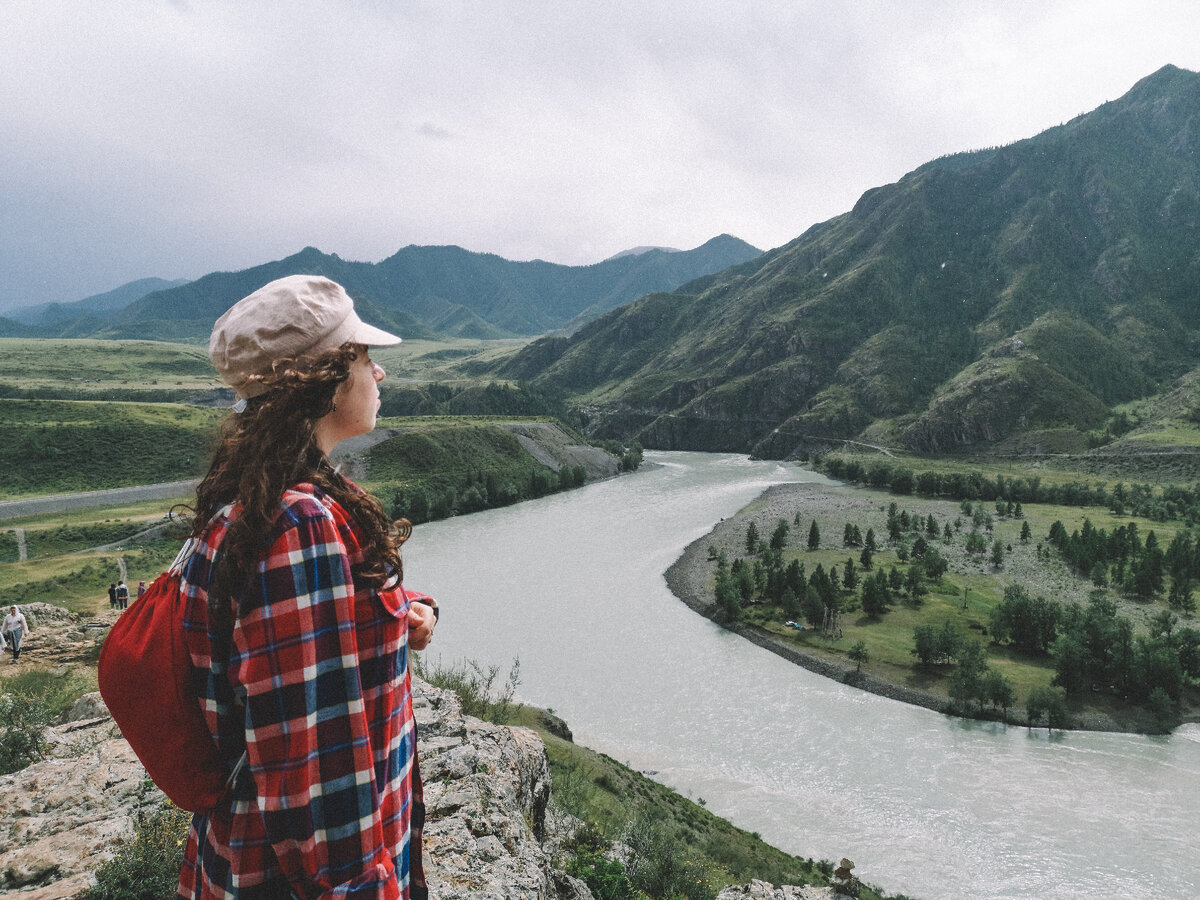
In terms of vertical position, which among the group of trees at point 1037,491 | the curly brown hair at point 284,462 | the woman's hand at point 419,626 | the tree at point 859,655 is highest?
the curly brown hair at point 284,462

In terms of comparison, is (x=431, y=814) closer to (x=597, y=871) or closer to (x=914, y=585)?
(x=597, y=871)

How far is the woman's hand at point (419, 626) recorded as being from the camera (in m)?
2.43

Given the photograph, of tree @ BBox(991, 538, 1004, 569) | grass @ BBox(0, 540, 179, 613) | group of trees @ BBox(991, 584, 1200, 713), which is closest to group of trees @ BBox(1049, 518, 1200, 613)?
tree @ BBox(991, 538, 1004, 569)

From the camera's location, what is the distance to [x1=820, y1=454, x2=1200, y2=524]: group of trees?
6750 cm

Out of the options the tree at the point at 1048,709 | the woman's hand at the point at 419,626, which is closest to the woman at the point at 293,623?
the woman's hand at the point at 419,626

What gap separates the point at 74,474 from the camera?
189ft

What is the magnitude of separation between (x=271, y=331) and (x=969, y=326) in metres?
186

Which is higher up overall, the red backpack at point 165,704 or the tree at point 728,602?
the red backpack at point 165,704

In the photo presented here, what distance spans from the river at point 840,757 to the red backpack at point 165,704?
921 inches

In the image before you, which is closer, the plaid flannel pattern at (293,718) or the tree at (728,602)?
the plaid flannel pattern at (293,718)

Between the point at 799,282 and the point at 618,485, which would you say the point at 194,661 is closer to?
the point at 618,485

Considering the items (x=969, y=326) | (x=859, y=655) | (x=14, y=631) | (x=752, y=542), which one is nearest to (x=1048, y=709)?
(x=859, y=655)

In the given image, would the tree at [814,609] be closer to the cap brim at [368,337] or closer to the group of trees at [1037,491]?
the cap brim at [368,337]

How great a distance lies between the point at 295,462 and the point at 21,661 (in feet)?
65.4
